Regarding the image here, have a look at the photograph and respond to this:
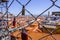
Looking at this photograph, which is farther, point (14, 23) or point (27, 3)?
point (14, 23)

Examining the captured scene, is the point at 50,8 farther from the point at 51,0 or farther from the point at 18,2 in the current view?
the point at 18,2

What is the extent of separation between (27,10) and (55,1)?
16cm

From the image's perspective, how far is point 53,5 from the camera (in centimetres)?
55

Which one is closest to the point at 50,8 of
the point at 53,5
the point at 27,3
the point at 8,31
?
the point at 53,5

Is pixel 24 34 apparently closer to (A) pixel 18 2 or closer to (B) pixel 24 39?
(B) pixel 24 39

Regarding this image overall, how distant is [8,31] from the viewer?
82 cm

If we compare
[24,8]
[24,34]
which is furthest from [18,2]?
[24,34]

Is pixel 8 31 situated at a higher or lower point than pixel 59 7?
lower

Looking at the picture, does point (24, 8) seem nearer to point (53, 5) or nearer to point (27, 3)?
point (27, 3)

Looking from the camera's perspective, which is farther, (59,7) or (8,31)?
(8,31)

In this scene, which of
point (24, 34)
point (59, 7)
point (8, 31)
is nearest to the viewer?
point (59, 7)

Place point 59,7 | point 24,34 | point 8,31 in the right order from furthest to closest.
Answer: point 8,31, point 24,34, point 59,7

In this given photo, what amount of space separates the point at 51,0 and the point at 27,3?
4.9 inches

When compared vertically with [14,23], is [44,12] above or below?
above
